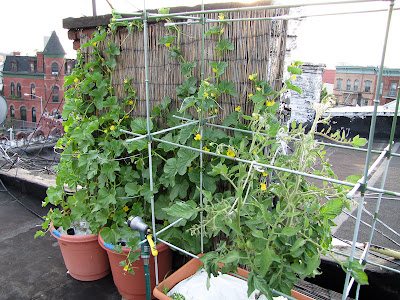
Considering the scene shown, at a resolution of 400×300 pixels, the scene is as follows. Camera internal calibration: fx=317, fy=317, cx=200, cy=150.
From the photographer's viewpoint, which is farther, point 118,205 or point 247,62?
point 118,205

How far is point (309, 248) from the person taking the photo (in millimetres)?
1255

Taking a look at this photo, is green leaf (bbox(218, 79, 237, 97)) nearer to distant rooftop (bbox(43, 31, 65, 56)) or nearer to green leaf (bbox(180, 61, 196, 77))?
green leaf (bbox(180, 61, 196, 77))

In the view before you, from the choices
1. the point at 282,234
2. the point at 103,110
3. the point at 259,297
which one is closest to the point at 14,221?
the point at 103,110

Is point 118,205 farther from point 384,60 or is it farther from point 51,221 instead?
point 384,60

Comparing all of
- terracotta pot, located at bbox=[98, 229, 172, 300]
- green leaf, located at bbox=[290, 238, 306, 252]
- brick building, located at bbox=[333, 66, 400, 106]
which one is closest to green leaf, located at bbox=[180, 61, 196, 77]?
terracotta pot, located at bbox=[98, 229, 172, 300]

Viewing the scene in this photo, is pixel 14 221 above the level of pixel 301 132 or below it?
below

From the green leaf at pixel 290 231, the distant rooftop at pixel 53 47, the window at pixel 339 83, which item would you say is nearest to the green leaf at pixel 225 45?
the green leaf at pixel 290 231

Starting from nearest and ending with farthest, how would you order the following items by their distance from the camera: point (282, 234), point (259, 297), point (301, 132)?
point (282, 234) → point (301, 132) → point (259, 297)

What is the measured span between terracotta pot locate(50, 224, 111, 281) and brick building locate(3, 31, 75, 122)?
1080 inches

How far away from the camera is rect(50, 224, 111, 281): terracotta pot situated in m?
2.31

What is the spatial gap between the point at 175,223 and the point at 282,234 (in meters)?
0.88

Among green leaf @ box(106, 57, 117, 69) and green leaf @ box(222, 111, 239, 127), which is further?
green leaf @ box(106, 57, 117, 69)

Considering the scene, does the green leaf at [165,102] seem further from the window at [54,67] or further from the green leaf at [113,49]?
the window at [54,67]

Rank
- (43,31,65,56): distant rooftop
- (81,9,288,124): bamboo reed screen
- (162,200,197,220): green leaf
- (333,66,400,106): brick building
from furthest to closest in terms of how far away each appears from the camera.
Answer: (43,31,65,56): distant rooftop < (333,66,400,106): brick building < (81,9,288,124): bamboo reed screen < (162,200,197,220): green leaf
